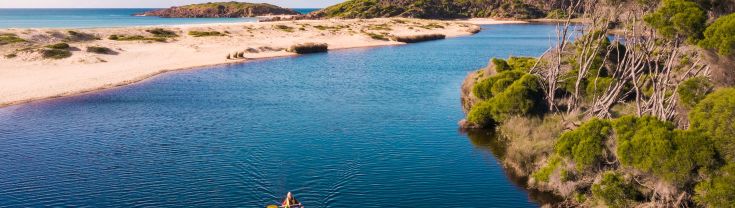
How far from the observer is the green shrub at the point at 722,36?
18641 mm

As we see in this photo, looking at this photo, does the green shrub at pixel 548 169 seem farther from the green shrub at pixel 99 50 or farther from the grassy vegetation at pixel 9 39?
the grassy vegetation at pixel 9 39

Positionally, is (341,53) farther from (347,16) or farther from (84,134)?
(347,16)

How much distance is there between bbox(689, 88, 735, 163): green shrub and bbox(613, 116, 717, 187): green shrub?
0.25 meters

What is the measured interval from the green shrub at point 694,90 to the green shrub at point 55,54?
63.6 meters

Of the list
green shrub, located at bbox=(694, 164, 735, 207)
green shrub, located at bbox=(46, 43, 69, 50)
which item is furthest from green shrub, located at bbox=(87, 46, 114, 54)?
green shrub, located at bbox=(694, 164, 735, 207)

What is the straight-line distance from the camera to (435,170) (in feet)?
92.8

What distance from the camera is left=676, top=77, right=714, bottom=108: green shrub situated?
2155cm

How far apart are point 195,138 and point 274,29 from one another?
79626 millimetres

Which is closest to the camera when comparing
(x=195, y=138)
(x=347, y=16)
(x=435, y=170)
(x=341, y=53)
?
(x=435, y=170)

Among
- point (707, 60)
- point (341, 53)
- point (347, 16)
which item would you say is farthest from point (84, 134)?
point (347, 16)

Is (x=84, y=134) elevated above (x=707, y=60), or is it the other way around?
(x=707, y=60)

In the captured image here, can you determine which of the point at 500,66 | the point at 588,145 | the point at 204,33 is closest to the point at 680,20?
the point at 588,145

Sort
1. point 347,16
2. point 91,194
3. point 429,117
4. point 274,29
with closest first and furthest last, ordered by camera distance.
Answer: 1. point 91,194
2. point 429,117
3. point 274,29
4. point 347,16

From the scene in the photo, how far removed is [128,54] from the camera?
73.2 metres
